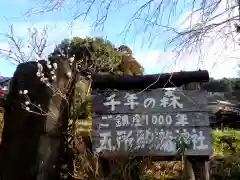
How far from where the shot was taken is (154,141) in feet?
16.6

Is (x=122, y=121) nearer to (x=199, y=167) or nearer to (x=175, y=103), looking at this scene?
(x=175, y=103)

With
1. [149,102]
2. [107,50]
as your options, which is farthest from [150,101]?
[107,50]

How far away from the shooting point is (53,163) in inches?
207

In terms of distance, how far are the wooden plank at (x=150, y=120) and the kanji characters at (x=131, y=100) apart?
0.16 metres

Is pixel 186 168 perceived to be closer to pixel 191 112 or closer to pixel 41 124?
pixel 191 112

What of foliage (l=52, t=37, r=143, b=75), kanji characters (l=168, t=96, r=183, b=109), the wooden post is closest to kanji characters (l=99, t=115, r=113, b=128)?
kanji characters (l=168, t=96, r=183, b=109)

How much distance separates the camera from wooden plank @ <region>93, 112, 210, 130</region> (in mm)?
5082

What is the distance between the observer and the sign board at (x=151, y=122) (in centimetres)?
503

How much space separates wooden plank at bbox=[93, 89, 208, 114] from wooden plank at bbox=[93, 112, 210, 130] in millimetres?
65

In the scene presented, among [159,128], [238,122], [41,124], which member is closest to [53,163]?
[41,124]

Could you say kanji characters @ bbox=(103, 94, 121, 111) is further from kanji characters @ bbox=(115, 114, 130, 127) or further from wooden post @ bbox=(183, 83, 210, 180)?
wooden post @ bbox=(183, 83, 210, 180)

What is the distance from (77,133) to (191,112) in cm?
197

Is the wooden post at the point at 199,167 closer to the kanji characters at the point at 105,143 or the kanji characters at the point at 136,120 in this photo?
the kanji characters at the point at 136,120

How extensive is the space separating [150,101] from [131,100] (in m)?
0.29
